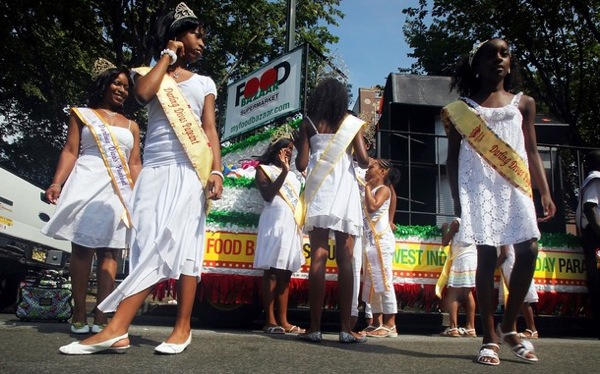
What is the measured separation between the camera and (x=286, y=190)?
5047mm

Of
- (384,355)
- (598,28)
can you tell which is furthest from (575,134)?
(384,355)

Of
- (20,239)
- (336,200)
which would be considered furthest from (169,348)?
(20,239)

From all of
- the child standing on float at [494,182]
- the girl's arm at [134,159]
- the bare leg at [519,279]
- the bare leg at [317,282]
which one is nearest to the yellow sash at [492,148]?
the child standing on float at [494,182]

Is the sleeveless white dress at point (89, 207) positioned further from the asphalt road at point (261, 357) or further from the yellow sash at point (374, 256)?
the yellow sash at point (374, 256)

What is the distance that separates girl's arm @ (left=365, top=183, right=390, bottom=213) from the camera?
5238 mm

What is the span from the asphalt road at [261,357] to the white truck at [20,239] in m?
3.10

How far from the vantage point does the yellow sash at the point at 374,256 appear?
5023 mm

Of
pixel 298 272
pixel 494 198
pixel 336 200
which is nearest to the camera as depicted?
pixel 494 198

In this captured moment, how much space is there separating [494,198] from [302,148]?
1342 mm

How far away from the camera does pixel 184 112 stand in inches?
120

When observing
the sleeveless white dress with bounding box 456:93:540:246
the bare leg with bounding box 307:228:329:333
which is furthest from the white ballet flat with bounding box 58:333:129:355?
the sleeveless white dress with bounding box 456:93:540:246

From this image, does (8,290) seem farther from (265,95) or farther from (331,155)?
(331,155)

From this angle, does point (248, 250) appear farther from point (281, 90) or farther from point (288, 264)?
point (281, 90)

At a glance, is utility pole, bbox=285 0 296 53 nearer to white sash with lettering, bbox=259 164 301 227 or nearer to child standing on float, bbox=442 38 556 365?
white sash with lettering, bbox=259 164 301 227
